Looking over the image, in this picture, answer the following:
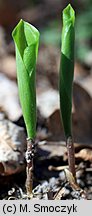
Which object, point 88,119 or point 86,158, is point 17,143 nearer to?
point 86,158

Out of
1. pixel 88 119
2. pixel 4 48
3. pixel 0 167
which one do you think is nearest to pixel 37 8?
pixel 4 48

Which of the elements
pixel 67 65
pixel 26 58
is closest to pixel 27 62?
pixel 26 58

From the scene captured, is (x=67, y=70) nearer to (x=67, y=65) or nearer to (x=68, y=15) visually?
(x=67, y=65)

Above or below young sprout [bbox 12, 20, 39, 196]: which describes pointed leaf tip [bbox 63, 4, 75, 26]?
above

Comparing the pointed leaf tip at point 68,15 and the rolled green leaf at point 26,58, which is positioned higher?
the pointed leaf tip at point 68,15

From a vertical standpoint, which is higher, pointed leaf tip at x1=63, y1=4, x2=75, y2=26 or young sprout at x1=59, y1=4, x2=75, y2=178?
pointed leaf tip at x1=63, y1=4, x2=75, y2=26
